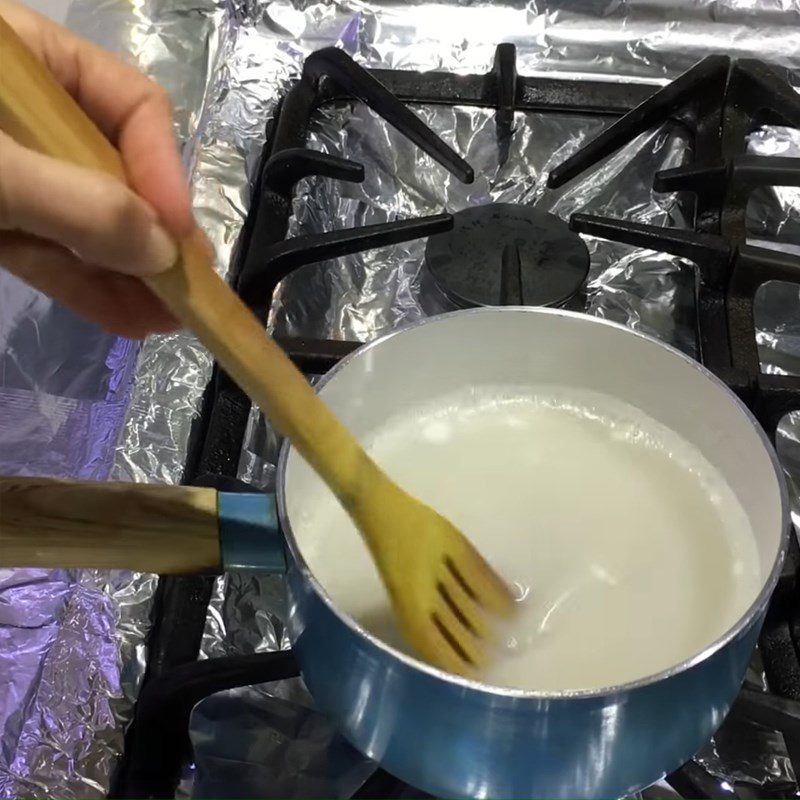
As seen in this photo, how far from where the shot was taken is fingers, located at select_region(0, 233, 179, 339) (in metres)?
0.51

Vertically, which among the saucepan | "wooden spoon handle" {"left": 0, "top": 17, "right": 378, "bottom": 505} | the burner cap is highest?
the burner cap

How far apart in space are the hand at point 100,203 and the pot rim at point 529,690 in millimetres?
125

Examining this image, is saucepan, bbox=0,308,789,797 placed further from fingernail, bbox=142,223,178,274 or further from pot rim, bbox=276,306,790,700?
fingernail, bbox=142,223,178,274

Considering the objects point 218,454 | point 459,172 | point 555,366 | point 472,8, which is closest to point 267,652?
point 218,454

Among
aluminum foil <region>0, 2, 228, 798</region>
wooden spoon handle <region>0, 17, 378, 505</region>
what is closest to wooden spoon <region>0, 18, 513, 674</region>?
wooden spoon handle <region>0, 17, 378, 505</region>

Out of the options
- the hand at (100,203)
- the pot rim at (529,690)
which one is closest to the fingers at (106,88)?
the hand at (100,203)

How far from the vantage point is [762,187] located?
0.72 metres

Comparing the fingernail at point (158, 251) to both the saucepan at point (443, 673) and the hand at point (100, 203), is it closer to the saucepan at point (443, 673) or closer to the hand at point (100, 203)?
the hand at point (100, 203)

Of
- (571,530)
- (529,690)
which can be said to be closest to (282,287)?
(571,530)

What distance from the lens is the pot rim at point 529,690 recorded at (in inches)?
13.7

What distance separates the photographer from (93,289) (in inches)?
20.9

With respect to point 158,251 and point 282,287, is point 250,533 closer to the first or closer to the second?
point 158,251

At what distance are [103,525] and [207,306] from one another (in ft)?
0.37

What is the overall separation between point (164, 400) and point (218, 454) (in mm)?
63
